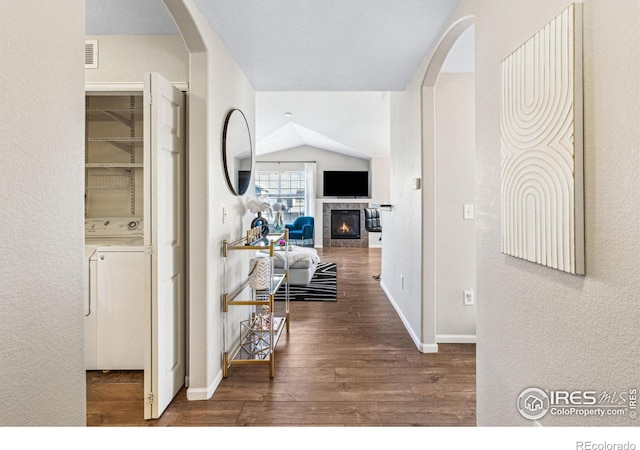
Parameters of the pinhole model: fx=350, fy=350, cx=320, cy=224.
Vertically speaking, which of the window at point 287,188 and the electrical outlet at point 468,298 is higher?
the window at point 287,188

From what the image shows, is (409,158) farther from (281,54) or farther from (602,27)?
(602,27)

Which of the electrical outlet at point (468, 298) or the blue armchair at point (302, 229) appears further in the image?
the blue armchair at point (302, 229)

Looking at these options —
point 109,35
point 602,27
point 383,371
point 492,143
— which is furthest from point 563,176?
point 109,35

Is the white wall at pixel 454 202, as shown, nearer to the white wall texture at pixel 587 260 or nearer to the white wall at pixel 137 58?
the white wall texture at pixel 587 260

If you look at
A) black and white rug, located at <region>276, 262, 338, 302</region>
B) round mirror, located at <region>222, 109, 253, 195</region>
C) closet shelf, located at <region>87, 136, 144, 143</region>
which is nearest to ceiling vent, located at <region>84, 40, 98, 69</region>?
closet shelf, located at <region>87, 136, 144, 143</region>

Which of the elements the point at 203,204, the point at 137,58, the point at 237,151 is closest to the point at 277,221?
the point at 237,151

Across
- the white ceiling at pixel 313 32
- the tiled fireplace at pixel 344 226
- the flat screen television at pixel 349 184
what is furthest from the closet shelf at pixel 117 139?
the flat screen television at pixel 349 184

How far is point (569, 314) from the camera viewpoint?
1052 mm

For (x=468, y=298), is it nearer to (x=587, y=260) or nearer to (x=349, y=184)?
(x=587, y=260)

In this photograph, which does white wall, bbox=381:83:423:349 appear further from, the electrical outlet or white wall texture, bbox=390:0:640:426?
white wall texture, bbox=390:0:640:426

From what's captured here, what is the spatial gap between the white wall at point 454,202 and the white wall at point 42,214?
2.66 m

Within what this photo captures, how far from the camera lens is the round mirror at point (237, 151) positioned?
2510 mm

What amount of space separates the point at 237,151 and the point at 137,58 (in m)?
0.91

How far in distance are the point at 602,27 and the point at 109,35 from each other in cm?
276
